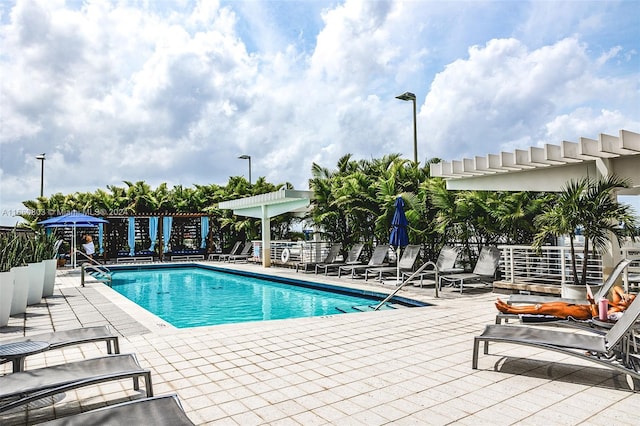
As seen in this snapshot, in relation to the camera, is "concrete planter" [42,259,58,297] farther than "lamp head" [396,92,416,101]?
No

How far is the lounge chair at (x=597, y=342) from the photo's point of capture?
11.7 feet

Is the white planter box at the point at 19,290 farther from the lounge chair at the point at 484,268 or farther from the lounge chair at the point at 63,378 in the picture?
the lounge chair at the point at 484,268

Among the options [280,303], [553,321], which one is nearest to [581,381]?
[553,321]

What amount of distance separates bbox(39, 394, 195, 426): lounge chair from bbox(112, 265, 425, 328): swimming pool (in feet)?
20.4

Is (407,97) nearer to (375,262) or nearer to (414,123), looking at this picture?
(414,123)

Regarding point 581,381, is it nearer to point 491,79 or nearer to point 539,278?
point 539,278

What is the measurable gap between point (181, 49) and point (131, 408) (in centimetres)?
1132

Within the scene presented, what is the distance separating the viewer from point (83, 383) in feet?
9.48

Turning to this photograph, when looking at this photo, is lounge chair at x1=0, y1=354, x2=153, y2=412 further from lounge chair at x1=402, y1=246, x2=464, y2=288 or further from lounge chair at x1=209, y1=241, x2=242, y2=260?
lounge chair at x1=209, y1=241, x2=242, y2=260

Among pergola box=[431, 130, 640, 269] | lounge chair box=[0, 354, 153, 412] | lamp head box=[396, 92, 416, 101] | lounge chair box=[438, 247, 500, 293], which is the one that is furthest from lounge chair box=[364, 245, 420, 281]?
lounge chair box=[0, 354, 153, 412]

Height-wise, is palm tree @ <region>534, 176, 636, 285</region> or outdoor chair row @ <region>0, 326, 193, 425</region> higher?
palm tree @ <region>534, 176, 636, 285</region>

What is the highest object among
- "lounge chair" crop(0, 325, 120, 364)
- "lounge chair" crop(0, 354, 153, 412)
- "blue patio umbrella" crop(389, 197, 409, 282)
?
"blue patio umbrella" crop(389, 197, 409, 282)

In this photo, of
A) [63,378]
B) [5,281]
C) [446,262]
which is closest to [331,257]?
[446,262]

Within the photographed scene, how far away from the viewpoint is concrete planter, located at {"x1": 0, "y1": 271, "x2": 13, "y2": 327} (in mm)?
6164
